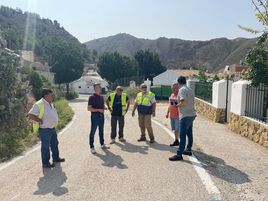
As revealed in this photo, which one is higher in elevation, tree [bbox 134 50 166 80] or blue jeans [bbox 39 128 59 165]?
tree [bbox 134 50 166 80]

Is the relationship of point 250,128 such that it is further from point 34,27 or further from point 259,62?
point 34,27

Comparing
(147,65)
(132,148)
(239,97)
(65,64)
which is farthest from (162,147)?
(147,65)

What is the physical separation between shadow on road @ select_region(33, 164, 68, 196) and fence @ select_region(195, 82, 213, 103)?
497 inches

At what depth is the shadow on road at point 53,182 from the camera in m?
6.41

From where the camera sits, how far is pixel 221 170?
7.84 metres

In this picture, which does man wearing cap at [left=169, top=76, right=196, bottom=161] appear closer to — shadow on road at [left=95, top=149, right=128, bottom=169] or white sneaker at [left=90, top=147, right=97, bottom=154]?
shadow on road at [left=95, top=149, right=128, bottom=169]

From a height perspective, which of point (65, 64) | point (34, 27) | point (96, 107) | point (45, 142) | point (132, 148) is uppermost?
point (34, 27)

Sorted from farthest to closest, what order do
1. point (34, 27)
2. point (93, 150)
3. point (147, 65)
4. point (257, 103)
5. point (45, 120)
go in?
point (34, 27)
point (147, 65)
point (257, 103)
point (93, 150)
point (45, 120)

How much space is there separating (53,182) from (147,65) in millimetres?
77280

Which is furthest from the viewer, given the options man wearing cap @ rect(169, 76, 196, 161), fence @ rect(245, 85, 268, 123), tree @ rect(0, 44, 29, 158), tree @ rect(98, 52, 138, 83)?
tree @ rect(98, 52, 138, 83)

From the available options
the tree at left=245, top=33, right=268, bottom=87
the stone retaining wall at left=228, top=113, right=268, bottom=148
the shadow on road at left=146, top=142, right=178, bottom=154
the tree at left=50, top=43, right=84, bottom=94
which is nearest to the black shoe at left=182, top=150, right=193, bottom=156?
the shadow on road at left=146, top=142, right=178, bottom=154

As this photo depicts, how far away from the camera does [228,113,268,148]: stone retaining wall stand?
1090 centimetres

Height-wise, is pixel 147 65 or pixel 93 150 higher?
Answer: pixel 147 65

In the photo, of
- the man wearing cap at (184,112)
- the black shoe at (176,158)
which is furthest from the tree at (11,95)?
the man wearing cap at (184,112)
